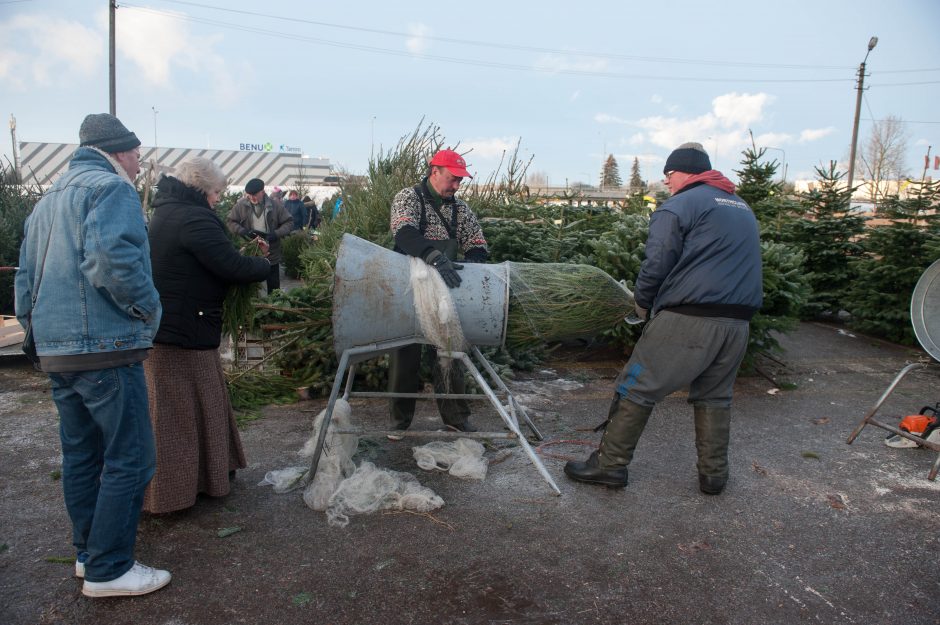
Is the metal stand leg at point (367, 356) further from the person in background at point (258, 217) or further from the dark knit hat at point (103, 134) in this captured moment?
the person in background at point (258, 217)

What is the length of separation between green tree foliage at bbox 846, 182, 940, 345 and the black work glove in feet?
21.2

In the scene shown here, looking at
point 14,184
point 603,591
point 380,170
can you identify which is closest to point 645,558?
point 603,591

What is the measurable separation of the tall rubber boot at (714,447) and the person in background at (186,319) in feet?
8.17

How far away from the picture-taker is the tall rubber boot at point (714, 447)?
3576 mm

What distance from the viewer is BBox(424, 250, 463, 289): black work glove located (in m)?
3.41

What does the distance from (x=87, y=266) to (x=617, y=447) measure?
2.64m

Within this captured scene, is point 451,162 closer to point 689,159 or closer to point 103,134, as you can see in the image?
point 689,159

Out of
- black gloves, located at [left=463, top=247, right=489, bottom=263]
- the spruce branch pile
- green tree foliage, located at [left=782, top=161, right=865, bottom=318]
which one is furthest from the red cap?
green tree foliage, located at [left=782, top=161, right=865, bottom=318]

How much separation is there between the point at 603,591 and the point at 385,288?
1741 millimetres

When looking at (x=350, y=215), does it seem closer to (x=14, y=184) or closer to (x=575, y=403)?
(x=575, y=403)

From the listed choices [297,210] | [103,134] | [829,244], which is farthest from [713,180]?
[297,210]

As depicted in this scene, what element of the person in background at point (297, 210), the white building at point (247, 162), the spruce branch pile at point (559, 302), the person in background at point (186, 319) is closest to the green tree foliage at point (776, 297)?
the spruce branch pile at point (559, 302)

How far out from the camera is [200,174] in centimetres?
313

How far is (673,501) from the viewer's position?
353 cm
